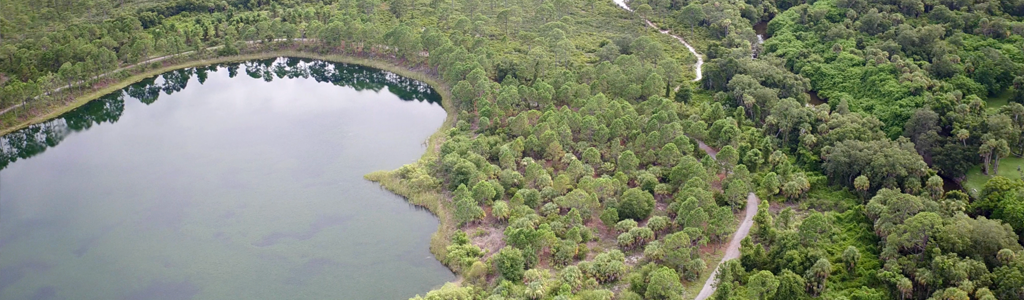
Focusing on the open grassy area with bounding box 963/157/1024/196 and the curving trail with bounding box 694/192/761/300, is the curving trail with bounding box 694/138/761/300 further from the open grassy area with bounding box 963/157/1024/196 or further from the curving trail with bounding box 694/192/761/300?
the open grassy area with bounding box 963/157/1024/196

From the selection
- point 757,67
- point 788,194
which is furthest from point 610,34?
point 788,194

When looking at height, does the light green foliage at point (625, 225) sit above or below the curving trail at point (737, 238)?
above

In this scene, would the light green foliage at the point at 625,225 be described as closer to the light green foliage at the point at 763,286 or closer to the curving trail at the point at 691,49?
the light green foliage at the point at 763,286

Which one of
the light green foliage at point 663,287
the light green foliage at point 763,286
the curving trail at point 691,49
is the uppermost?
the light green foliage at point 663,287

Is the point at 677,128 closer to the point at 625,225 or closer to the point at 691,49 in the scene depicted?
the point at 625,225

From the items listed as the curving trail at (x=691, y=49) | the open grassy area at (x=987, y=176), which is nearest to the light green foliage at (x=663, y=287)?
the open grassy area at (x=987, y=176)

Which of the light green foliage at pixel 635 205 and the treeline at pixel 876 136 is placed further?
the light green foliage at pixel 635 205

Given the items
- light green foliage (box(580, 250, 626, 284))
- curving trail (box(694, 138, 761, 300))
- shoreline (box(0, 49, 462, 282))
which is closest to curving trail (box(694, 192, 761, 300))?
curving trail (box(694, 138, 761, 300))
